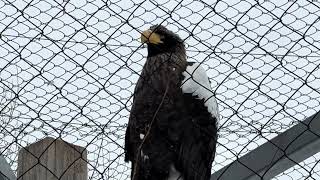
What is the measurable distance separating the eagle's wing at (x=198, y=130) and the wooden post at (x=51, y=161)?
50 cm

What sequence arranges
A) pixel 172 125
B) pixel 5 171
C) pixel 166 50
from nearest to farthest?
1. pixel 5 171
2. pixel 172 125
3. pixel 166 50

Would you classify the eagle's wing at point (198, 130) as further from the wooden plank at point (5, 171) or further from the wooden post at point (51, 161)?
the wooden plank at point (5, 171)

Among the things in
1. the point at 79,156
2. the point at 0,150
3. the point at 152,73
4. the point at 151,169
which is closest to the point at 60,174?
the point at 79,156

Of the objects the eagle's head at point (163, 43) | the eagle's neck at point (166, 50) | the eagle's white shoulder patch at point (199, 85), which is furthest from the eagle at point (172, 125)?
the eagle's head at point (163, 43)

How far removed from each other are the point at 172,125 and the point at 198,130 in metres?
0.13

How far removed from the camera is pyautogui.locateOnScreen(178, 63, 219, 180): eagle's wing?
2.21 meters

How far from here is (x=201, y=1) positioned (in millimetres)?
1721

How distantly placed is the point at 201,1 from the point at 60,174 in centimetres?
71

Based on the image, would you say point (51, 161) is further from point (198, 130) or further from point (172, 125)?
point (198, 130)

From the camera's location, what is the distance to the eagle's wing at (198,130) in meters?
2.21

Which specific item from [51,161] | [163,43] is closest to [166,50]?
[163,43]

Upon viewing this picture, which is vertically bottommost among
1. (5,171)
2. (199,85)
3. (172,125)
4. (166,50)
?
(5,171)

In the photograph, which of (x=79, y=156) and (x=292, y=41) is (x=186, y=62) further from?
(x=79, y=156)

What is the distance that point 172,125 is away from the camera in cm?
223
